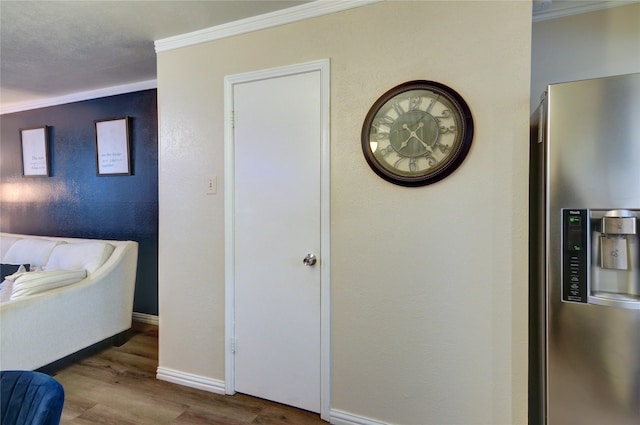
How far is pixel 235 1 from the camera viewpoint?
6.07 feet

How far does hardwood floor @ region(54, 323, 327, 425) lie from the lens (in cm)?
196

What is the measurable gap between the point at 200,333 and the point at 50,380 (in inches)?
52.4

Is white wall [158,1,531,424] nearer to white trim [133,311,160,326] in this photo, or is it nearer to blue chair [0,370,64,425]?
blue chair [0,370,64,425]

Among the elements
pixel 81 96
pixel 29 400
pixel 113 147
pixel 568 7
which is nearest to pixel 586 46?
pixel 568 7

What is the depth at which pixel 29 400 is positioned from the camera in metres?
0.96

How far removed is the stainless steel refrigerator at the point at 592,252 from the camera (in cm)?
121

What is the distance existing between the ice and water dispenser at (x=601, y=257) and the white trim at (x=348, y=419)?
1.21m

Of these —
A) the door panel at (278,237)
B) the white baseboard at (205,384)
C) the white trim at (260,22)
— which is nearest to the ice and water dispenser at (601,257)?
the door panel at (278,237)

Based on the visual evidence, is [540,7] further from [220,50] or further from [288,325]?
[288,325]

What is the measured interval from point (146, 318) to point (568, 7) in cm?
432

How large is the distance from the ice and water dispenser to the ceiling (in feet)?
4.15

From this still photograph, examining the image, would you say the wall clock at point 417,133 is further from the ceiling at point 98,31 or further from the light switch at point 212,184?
the light switch at point 212,184

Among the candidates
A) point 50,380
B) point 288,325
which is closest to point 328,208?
point 288,325

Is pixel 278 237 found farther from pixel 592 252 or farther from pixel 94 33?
pixel 94 33
